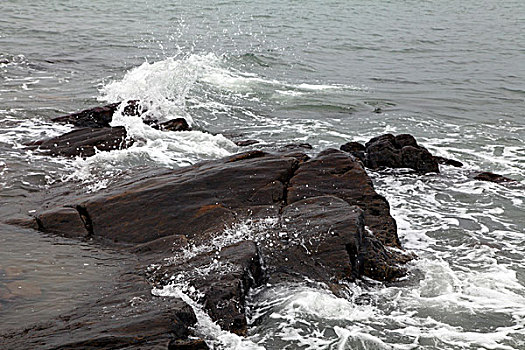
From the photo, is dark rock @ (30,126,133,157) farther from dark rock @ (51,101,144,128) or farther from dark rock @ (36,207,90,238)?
dark rock @ (36,207,90,238)

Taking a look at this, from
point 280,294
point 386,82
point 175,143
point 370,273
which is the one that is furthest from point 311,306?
point 386,82

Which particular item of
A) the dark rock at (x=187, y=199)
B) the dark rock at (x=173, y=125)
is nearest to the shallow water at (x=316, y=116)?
the dark rock at (x=173, y=125)

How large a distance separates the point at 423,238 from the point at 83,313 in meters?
5.13

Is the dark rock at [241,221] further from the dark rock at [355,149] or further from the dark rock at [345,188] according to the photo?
the dark rock at [355,149]

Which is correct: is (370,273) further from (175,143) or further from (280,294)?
(175,143)

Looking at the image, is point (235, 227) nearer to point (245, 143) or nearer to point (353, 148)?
point (353, 148)

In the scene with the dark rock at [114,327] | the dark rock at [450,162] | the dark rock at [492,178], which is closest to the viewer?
the dark rock at [114,327]

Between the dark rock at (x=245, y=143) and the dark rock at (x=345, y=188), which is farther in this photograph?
the dark rock at (x=245, y=143)

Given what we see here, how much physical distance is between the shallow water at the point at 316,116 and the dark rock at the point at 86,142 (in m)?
0.33

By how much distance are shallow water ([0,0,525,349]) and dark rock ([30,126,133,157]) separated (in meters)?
0.33

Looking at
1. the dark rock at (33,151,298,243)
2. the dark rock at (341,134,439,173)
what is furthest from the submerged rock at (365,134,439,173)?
the dark rock at (33,151,298,243)

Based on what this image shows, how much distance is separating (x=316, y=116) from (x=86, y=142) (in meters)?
6.85

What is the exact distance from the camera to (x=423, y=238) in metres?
8.71

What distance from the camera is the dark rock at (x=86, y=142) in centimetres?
1101
